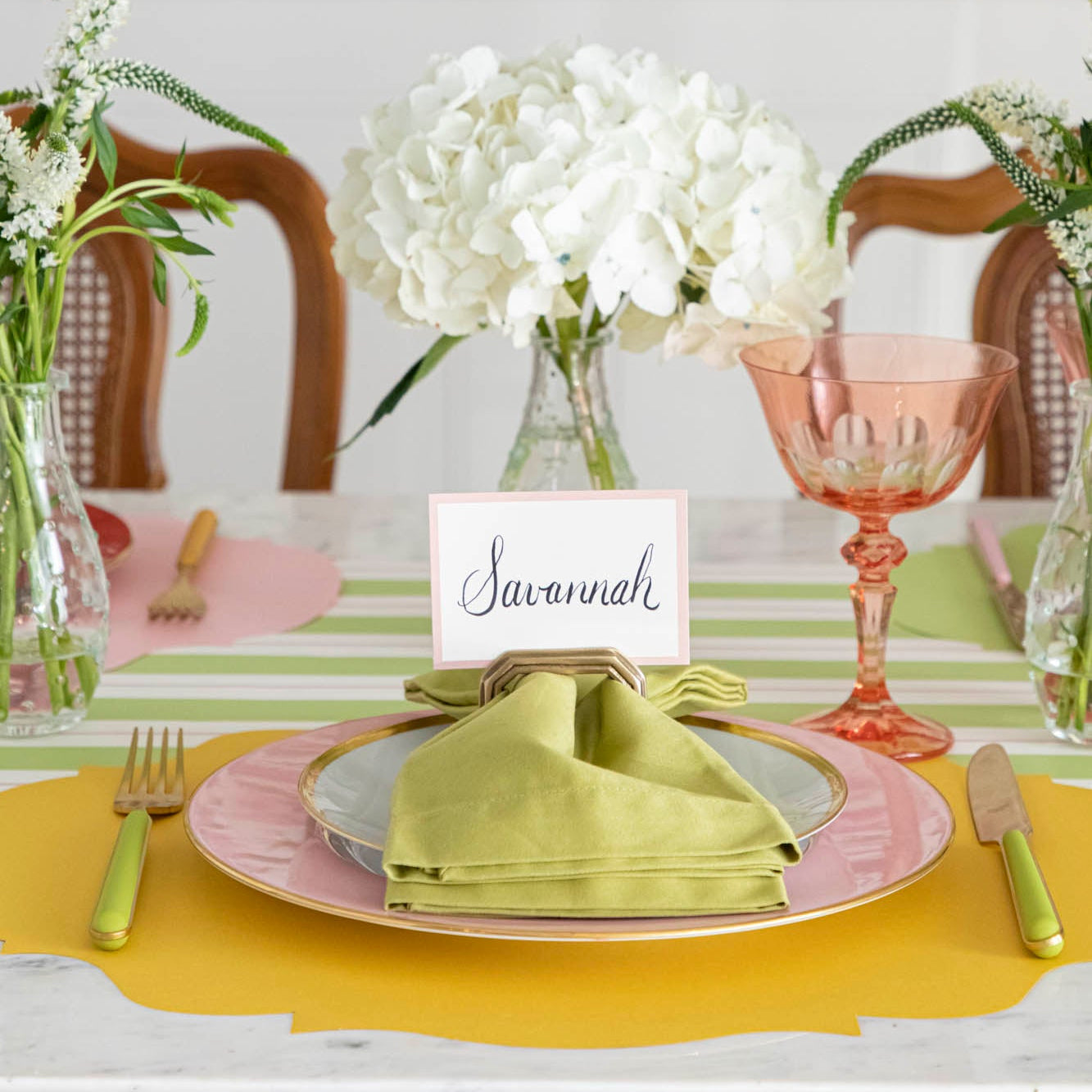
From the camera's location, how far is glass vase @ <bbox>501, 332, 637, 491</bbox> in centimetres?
109

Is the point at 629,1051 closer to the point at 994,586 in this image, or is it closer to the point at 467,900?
the point at 467,900

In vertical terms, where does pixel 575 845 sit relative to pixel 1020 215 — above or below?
below

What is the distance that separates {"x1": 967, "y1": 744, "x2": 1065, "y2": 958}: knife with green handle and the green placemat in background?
295mm

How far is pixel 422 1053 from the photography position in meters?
0.57

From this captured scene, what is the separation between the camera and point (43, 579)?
89 cm

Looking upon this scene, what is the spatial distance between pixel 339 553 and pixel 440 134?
18.2 inches

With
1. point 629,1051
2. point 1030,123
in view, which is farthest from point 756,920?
point 1030,123

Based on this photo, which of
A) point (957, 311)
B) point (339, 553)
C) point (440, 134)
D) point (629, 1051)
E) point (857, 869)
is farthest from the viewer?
point (957, 311)

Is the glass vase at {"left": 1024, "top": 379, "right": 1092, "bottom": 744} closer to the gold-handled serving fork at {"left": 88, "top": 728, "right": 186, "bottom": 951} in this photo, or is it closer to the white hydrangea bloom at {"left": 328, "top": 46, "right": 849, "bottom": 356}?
the white hydrangea bloom at {"left": 328, "top": 46, "right": 849, "bottom": 356}

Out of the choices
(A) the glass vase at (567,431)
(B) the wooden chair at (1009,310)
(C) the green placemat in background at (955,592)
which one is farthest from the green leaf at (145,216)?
(B) the wooden chair at (1009,310)

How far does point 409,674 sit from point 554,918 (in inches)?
17.8

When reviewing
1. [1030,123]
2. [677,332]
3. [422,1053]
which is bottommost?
[422,1053]

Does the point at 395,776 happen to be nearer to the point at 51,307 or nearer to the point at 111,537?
the point at 51,307

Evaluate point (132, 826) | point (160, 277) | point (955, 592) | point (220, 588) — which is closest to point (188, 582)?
point (220, 588)
